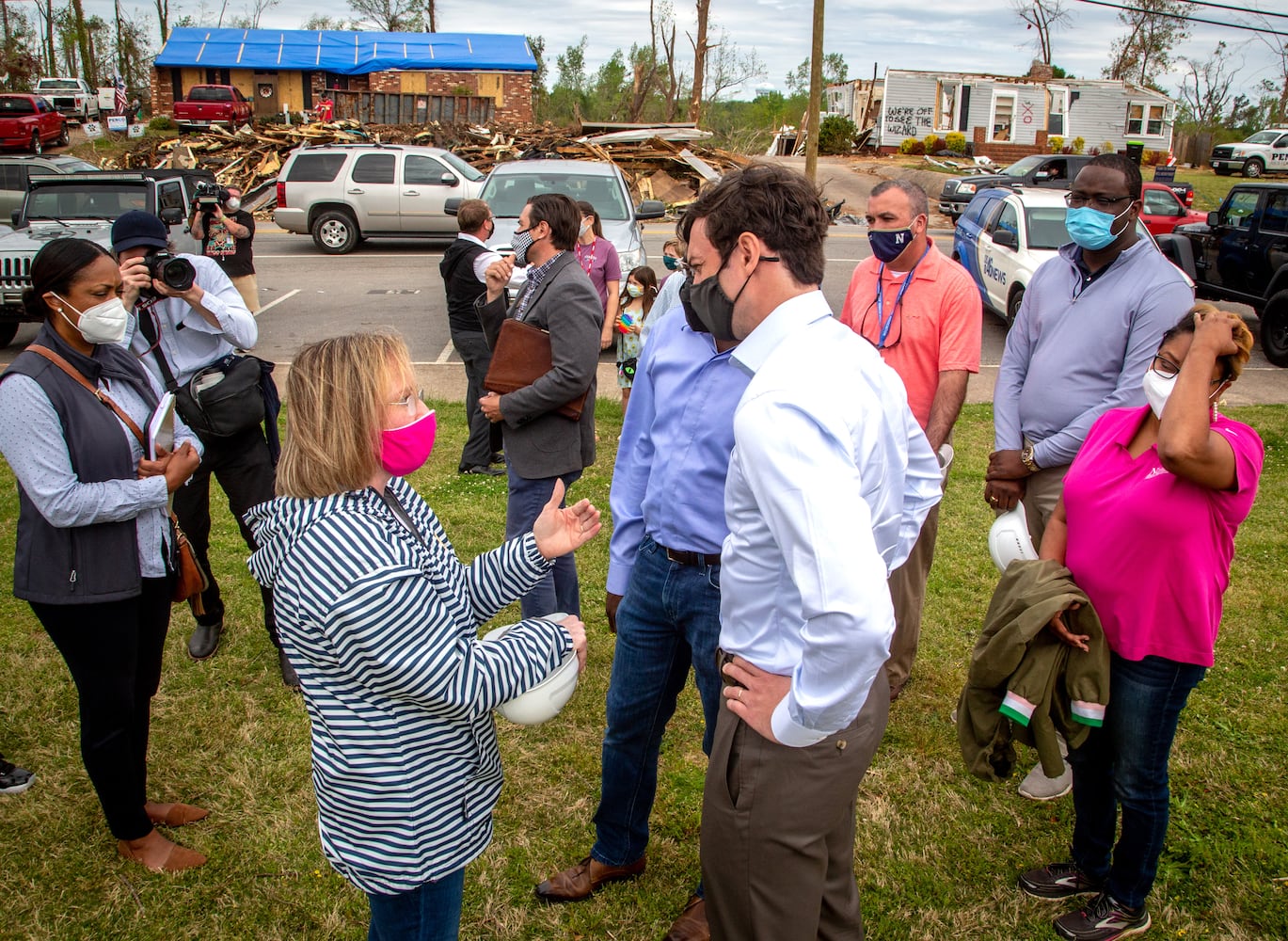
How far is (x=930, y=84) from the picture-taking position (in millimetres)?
44062

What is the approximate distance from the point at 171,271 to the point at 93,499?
4.21ft

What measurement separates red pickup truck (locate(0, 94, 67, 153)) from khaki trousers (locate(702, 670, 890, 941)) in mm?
36682

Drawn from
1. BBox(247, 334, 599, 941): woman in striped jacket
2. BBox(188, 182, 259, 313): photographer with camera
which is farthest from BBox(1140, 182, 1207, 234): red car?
BBox(247, 334, 599, 941): woman in striped jacket

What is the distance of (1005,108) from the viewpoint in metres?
44.9

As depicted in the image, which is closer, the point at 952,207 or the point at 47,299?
the point at 47,299

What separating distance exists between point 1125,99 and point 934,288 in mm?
51563

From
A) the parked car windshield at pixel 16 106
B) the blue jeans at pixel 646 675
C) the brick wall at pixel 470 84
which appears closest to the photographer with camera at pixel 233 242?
the blue jeans at pixel 646 675

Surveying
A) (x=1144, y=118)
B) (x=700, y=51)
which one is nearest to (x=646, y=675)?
(x=700, y=51)

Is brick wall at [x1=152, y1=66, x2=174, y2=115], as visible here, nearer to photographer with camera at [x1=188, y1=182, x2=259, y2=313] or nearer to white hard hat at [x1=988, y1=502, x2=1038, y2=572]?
photographer with camera at [x1=188, y1=182, x2=259, y2=313]

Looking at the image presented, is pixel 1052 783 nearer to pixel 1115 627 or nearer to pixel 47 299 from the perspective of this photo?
pixel 1115 627

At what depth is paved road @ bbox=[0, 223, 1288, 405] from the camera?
980 cm

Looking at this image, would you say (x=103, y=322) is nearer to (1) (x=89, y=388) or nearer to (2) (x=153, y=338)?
(1) (x=89, y=388)

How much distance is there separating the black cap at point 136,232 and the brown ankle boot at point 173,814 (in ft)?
6.93

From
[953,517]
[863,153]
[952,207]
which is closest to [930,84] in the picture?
[863,153]
